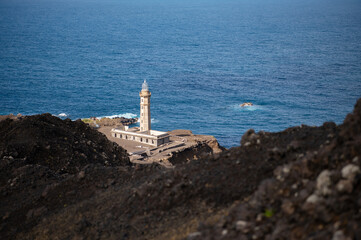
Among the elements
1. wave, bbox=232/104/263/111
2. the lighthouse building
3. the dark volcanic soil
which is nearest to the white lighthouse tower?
the lighthouse building

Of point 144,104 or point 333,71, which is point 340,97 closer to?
point 333,71

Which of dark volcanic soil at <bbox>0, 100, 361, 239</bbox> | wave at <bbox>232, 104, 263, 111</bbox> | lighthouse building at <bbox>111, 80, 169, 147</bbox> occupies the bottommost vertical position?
wave at <bbox>232, 104, 263, 111</bbox>

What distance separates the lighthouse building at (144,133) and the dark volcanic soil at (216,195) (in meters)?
40.6

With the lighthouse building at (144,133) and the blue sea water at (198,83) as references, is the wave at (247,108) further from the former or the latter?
the lighthouse building at (144,133)

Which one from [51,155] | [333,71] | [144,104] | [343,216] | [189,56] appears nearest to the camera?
[343,216]

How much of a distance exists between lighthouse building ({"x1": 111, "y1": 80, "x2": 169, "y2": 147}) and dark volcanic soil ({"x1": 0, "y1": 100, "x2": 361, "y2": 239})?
40.6 m

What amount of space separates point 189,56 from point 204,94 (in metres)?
58.9

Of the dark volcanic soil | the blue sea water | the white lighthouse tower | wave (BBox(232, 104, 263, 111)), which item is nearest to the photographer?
the dark volcanic soil

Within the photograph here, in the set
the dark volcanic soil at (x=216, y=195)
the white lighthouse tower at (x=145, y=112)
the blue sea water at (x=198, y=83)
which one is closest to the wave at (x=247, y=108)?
the blue sea water at (x=198, y=83)

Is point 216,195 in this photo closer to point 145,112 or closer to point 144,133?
point 144,133

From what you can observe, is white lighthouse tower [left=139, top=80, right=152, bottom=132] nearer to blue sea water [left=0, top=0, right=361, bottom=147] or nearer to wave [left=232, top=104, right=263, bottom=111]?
blue sea water [left=0, top=0, right=361, bottom=147]

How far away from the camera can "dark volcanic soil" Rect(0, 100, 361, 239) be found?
1292 cm

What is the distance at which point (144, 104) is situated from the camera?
7262 centimetres

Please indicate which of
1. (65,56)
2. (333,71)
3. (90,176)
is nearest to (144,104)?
(90,176)
